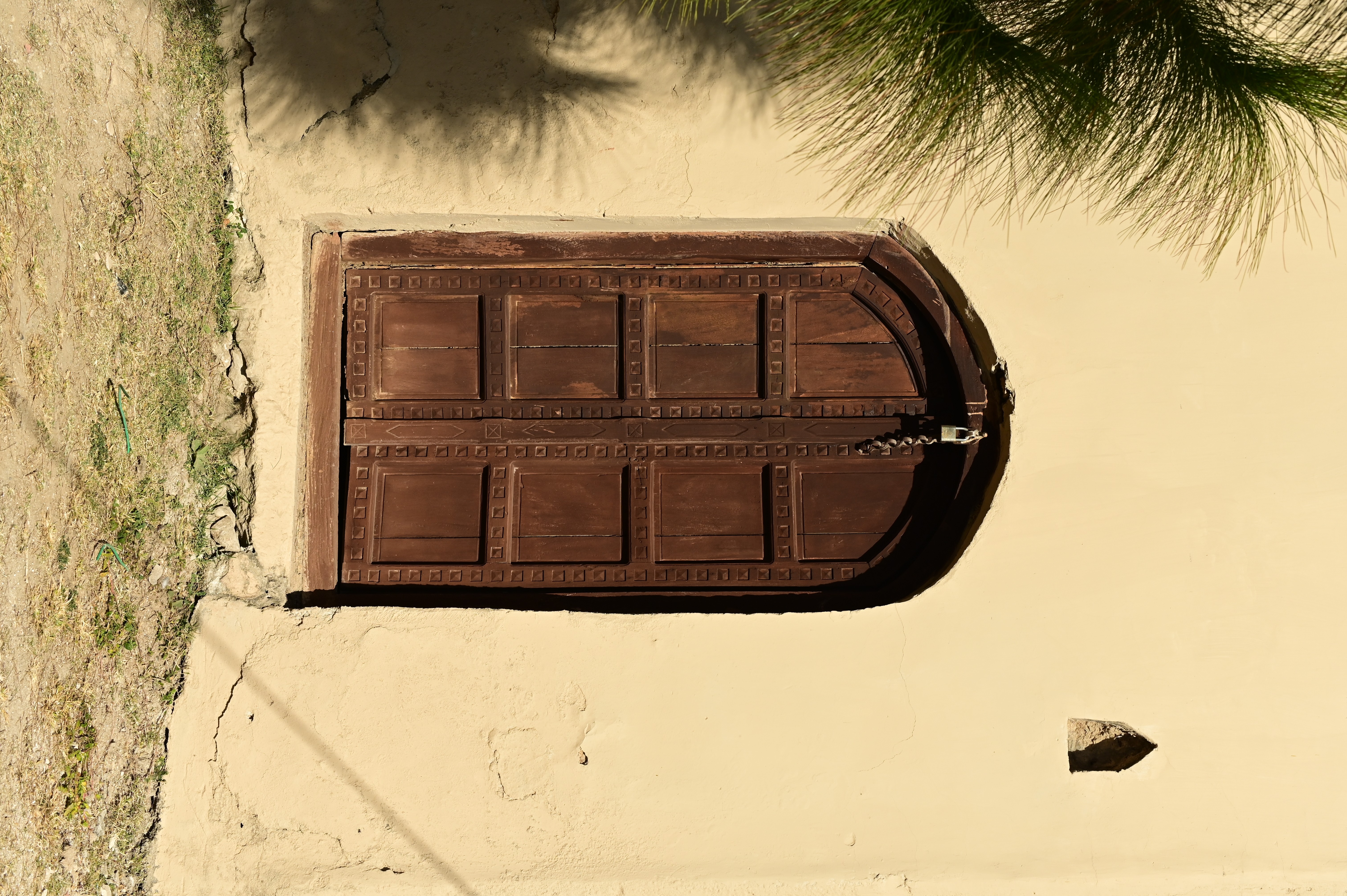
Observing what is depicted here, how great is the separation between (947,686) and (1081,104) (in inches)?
70.6

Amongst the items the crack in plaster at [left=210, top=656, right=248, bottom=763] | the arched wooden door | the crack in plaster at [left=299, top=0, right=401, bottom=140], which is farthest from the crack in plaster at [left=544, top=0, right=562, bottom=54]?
the crack in plaster at [left=210, top=656, right=248, bottom=763]

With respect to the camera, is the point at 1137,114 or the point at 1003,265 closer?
the point at 1137,114

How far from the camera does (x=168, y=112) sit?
2.65 metres

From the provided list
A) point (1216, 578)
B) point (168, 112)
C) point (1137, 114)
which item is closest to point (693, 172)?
point (1137, 114)

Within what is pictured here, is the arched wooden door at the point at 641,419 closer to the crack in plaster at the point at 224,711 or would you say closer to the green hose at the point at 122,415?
the crack in plaster at the point at 224,711

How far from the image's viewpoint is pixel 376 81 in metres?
2.60

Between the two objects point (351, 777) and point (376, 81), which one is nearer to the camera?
point (351, 777)

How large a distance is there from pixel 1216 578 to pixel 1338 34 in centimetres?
165

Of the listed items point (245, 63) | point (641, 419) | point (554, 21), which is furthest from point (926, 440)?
point (245, 63)

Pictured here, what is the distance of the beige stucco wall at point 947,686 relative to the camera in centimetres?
235

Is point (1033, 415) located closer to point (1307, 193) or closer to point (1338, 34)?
point (1307, 193)

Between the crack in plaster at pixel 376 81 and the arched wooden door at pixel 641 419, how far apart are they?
1.70 ft

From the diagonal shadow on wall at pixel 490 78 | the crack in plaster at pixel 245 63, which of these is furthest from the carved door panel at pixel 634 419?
the crack in plaster at pixel 245 63

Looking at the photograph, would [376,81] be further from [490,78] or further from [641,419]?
[641,419]
